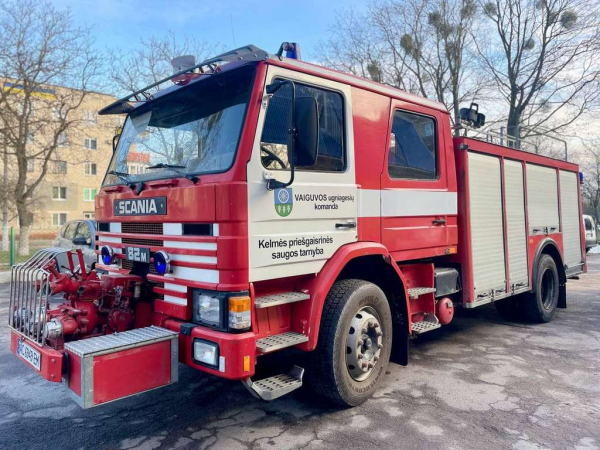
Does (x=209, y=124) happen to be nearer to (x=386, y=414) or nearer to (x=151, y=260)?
(x=151, y=260)

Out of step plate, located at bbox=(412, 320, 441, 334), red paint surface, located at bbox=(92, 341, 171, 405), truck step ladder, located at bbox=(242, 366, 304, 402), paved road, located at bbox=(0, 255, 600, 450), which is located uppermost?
red paint surface, located at bbox=(92, 341, 171, 405)

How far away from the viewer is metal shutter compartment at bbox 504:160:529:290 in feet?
19.5

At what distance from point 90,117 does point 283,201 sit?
2152cm

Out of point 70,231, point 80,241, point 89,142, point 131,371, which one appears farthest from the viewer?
point 89,142

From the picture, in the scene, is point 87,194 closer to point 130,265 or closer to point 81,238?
point 81,238

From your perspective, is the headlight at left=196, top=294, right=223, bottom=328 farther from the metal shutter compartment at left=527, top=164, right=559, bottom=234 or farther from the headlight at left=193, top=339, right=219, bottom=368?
the metal shutter compartment at left=527, top=164, right=559, bottom=234

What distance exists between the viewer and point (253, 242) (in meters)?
3.09

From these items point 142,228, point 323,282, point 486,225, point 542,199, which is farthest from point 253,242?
point 542,199

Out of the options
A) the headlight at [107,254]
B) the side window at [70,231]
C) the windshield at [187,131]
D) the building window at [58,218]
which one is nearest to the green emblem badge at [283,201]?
the windshield at [187,131]

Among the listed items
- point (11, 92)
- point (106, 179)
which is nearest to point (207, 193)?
point (106, 179)

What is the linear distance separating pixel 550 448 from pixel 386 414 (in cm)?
118

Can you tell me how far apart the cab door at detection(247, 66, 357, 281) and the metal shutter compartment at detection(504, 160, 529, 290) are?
3.09 meters

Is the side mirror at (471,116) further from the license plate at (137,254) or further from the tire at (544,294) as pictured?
the license plate at (137,254)

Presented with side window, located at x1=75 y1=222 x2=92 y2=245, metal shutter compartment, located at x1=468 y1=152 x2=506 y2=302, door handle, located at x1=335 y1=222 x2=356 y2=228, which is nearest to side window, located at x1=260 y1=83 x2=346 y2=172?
door handle, located at x1=335 y1=222 x2=356 y2=228
